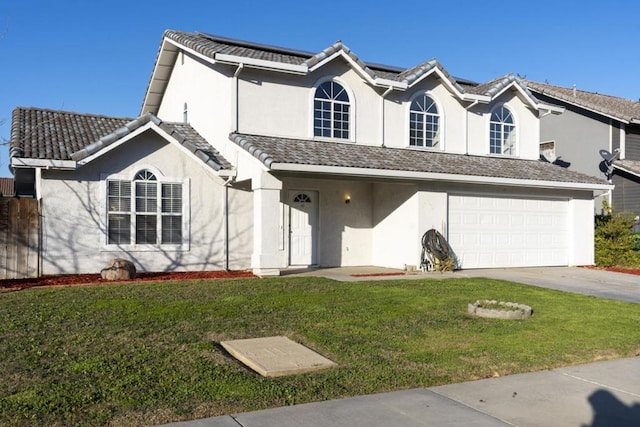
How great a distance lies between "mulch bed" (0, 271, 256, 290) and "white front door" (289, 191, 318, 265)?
2117mm

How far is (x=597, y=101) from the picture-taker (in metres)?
26.5

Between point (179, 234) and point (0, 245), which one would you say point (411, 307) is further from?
point (0, 245)

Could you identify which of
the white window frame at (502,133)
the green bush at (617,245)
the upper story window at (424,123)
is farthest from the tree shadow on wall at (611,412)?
the green bush at (617,245)

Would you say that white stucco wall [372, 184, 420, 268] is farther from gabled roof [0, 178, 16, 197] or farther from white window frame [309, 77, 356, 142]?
gabled roof [0, 178, 16, 197]

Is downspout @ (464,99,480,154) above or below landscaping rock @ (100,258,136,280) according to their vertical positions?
above

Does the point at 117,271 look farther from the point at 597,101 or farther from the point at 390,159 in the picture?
the point at 597,101

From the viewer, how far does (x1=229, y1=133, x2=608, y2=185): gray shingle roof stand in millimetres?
14070

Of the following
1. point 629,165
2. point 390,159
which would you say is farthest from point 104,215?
point 629,165

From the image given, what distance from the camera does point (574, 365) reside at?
677cm

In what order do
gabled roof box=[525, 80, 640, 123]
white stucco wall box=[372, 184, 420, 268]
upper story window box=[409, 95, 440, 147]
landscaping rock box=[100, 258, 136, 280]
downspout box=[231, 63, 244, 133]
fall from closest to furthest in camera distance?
1. landscaping rock box=[100, 258, 136, 280]
2. downspout box=[231, 63, 244, 133]
3. white stucco wall box=[372, 184, 420, 268]
4. upper story window box=[409, 95, 440, 147]
5. gabled roof box=[525, 80, 640, 123]

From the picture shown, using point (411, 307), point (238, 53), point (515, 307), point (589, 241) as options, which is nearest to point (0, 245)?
point (238, 53)

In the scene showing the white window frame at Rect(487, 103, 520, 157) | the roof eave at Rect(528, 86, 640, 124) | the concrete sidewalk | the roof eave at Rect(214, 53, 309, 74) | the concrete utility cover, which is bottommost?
the concrete sidewalk

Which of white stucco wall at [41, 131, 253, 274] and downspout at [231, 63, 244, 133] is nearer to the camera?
white stucco wall at [41, 131, 253, 274]

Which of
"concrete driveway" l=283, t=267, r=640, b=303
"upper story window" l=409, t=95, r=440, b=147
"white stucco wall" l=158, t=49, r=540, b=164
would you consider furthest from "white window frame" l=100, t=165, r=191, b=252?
"upper story window" l=409, t=95, r=440, b=147
